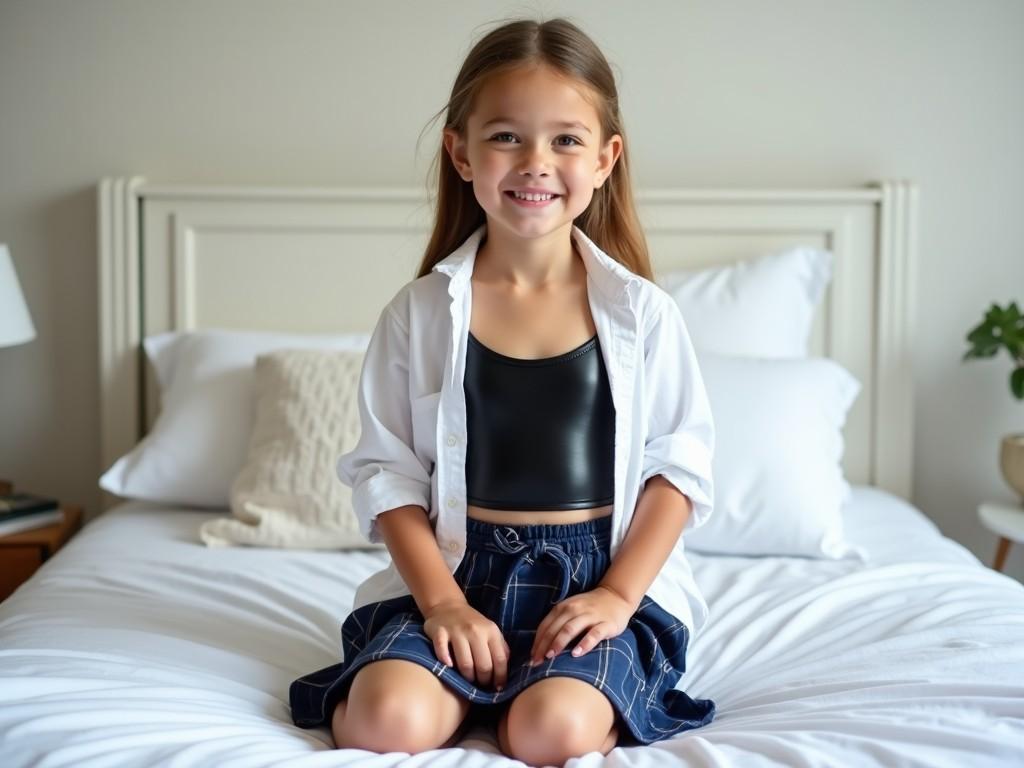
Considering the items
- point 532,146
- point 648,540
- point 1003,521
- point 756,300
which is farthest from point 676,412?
point 1003,521

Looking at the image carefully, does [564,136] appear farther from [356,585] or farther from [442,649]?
[356,585]

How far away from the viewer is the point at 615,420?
1.48m

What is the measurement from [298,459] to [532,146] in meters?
0.95

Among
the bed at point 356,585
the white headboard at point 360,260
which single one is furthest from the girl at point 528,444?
the white headboard at point 360,260

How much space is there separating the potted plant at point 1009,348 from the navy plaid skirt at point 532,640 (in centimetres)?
130

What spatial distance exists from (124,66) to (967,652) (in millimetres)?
2211

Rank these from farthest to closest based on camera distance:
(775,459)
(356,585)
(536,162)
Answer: (775,459) < (356,585) < (536,162)

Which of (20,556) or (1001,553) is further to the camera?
(1001,553)

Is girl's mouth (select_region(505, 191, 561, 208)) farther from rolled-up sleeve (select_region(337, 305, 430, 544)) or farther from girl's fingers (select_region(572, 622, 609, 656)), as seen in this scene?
girl's fingers (select_region(572, 622, 609, 656))

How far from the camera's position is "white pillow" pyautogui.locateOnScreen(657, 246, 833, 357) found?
243cm

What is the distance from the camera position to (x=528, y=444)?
4.77 feet

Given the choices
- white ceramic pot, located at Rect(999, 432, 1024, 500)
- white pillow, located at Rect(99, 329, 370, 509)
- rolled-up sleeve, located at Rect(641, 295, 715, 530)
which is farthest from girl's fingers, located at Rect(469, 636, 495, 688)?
white ceramic pot, located at Rect(999, 432, 1024, 500)

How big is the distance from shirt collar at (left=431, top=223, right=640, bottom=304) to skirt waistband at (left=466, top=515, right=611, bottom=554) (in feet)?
0.98

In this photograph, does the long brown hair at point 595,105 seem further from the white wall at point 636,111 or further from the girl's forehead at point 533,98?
the white wall at point 636,111
